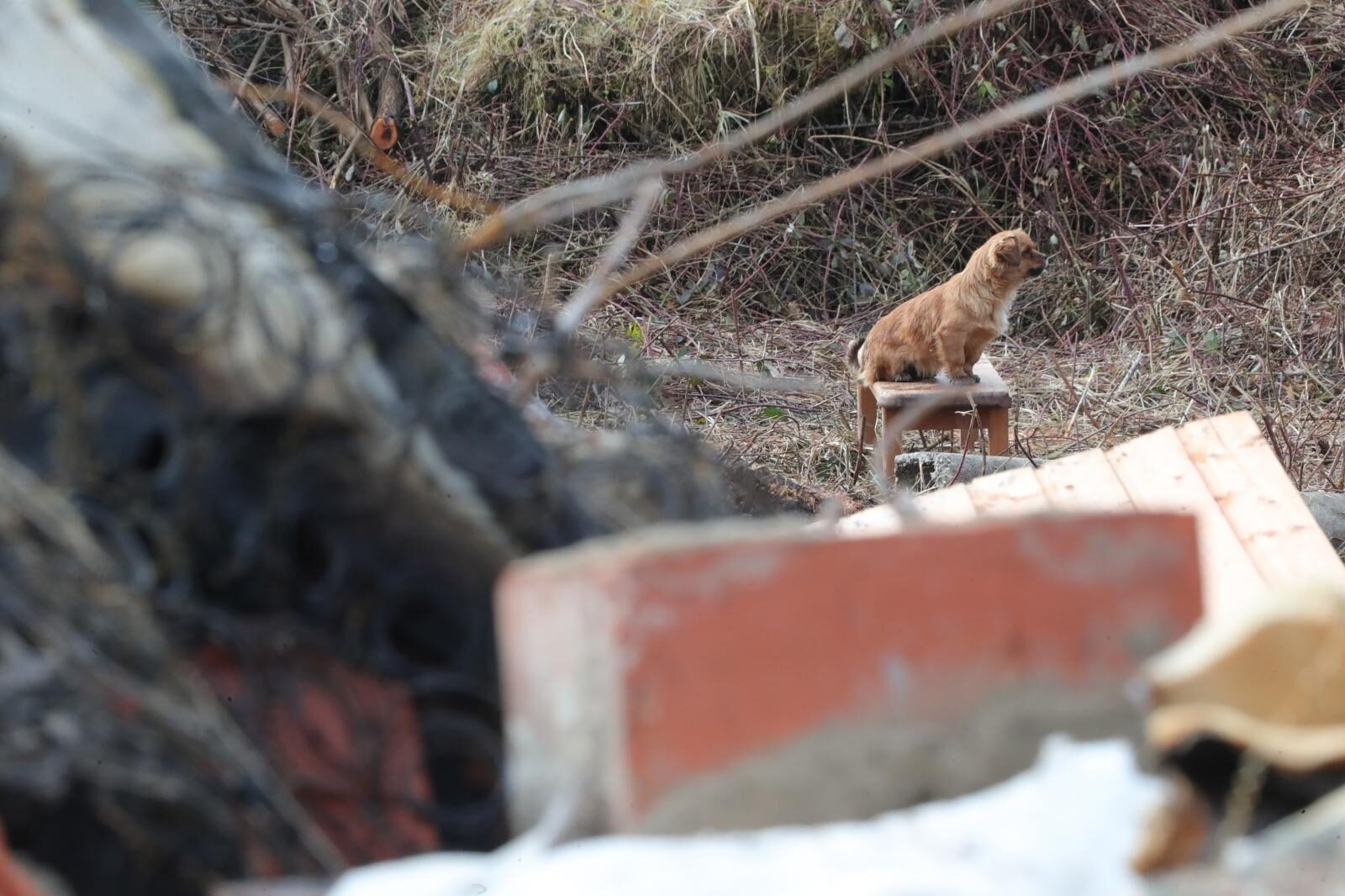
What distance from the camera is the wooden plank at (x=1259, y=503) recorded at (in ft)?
6.68

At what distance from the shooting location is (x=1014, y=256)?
6.60m

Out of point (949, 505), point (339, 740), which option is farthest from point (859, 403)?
point (339, 740)

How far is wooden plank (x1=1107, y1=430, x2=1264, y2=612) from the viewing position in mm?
1995

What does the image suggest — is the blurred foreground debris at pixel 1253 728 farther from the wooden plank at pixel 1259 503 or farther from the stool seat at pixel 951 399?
the stool seat at pixel 951 399

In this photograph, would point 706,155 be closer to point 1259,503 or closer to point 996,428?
point 1259,503

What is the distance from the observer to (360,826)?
110 cm

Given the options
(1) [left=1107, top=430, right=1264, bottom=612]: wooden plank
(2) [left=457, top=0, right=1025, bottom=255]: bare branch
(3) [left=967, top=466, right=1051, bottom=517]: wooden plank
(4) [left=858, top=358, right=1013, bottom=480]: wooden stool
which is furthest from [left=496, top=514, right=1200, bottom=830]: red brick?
(4) [left=858, top=358, right=1013, bottom=480]: wooden stool

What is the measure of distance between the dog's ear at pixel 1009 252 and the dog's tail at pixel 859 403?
33.0 inches

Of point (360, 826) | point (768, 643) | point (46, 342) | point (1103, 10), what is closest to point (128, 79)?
point (46, 342)

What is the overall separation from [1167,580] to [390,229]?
5.79m

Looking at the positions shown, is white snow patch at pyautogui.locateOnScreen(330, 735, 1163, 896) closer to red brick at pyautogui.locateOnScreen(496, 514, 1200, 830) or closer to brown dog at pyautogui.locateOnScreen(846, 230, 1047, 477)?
red brick at pyautogui.locateOnScreen(496, 514, 1200, 830)

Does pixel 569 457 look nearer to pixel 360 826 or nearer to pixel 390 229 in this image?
pixel 360 826

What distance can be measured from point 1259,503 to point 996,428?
122 inches

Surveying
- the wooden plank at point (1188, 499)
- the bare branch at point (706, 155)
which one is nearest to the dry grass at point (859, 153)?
the wooden plank at point (1188, 499)
